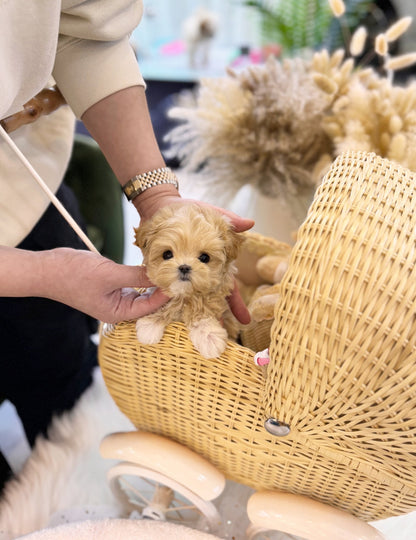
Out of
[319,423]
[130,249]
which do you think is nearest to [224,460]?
[319,423]

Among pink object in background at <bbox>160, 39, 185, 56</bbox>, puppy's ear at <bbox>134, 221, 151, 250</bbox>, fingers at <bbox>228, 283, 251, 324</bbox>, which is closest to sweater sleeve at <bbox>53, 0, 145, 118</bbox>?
puppy's ear at <bbox>134, 221, 151, 250</bbox>

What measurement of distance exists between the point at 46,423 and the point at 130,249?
0.79 meters

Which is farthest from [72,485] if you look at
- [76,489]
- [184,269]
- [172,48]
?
[172,48]

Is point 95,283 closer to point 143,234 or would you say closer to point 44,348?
point 143,234

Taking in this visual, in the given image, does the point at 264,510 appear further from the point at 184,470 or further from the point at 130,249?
the point at 130,249

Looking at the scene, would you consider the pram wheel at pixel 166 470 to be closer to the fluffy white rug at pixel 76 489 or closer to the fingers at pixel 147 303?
the fluffy white rug at pixel 76 489

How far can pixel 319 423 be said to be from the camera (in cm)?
50

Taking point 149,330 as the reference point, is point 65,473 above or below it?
Answer: below

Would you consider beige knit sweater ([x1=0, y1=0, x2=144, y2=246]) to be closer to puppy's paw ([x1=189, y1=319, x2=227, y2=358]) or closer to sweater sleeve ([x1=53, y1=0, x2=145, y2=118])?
sweater sleeve ([x1=53, y1=0, x2=145, y2=118])

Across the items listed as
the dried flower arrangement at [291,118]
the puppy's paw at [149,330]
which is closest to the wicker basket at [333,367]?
the puppy's paw at [149,330]

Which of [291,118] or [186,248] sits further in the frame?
[291,118]

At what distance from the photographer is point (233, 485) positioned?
89cm

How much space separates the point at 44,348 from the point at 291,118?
71cm

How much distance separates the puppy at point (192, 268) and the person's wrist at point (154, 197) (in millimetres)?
85
